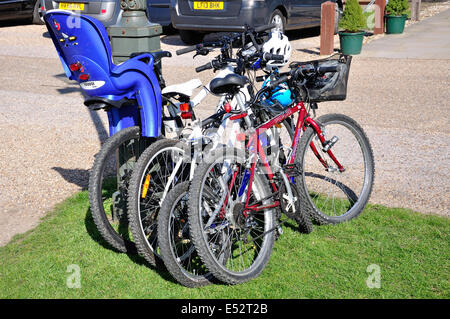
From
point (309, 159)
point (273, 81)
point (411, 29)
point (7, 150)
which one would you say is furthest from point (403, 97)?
point (411, 29)

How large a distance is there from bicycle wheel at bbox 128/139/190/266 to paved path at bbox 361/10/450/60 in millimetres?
7345

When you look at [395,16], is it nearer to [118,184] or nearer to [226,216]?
[118,184]

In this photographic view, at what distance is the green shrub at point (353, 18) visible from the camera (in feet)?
34.7

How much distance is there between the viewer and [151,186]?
424 cm

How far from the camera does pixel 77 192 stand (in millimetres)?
5527

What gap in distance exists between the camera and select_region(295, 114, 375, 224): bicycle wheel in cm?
434

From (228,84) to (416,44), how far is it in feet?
29.1

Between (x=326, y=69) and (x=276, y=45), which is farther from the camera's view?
(x=276, y=45)

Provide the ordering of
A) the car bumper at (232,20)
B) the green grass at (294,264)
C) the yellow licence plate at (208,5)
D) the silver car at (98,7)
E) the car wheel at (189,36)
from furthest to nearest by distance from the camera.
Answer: the car wheel at (189,36) < the silver car at (98,7) < the yellow licence plate at (208,5) < the car bumper at (232,20) < the green grass at (294,264)

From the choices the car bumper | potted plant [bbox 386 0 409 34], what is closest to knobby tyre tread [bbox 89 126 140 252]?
the car bumper

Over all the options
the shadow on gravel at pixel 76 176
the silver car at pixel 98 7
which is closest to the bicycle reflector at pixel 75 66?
the shadow on gravel at pixel 76 176

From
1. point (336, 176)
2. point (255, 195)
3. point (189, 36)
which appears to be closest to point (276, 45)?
point (255, 195)

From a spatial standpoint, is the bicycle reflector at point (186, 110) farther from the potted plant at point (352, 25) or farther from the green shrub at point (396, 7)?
the green shrub at point (396, 7)

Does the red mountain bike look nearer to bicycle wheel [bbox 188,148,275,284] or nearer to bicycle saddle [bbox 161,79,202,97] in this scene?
bicycle wheel [bbox 188,148,275,284]
